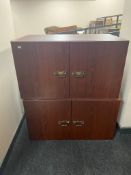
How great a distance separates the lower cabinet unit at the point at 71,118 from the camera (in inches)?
53.6

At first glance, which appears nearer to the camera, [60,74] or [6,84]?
[60,74]

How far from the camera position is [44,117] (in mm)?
1432

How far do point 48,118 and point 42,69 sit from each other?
1.73 feet

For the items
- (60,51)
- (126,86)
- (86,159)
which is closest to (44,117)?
(86,159)

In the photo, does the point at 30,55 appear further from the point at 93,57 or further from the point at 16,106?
the point at 16,106

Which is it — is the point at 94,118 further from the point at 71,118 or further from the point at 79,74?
the point at 79,74

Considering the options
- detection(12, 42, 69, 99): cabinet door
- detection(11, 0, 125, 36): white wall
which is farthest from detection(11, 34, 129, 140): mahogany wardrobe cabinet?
detection(11, 0, 125, 36): white wall

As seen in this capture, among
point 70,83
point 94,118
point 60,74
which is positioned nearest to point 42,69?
point 60,74

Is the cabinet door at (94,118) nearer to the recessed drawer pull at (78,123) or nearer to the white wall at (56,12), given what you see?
the recessed drawer pull at (78,123)

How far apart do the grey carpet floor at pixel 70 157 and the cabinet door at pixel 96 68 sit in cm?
59

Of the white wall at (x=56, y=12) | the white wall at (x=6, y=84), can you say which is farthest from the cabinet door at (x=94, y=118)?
the white wall at (x=56, y=12)

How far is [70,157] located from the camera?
1402 millimetres

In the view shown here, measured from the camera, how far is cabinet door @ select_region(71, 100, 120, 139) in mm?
1362

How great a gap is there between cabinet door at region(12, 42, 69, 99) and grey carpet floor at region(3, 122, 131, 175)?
59 centimetres
